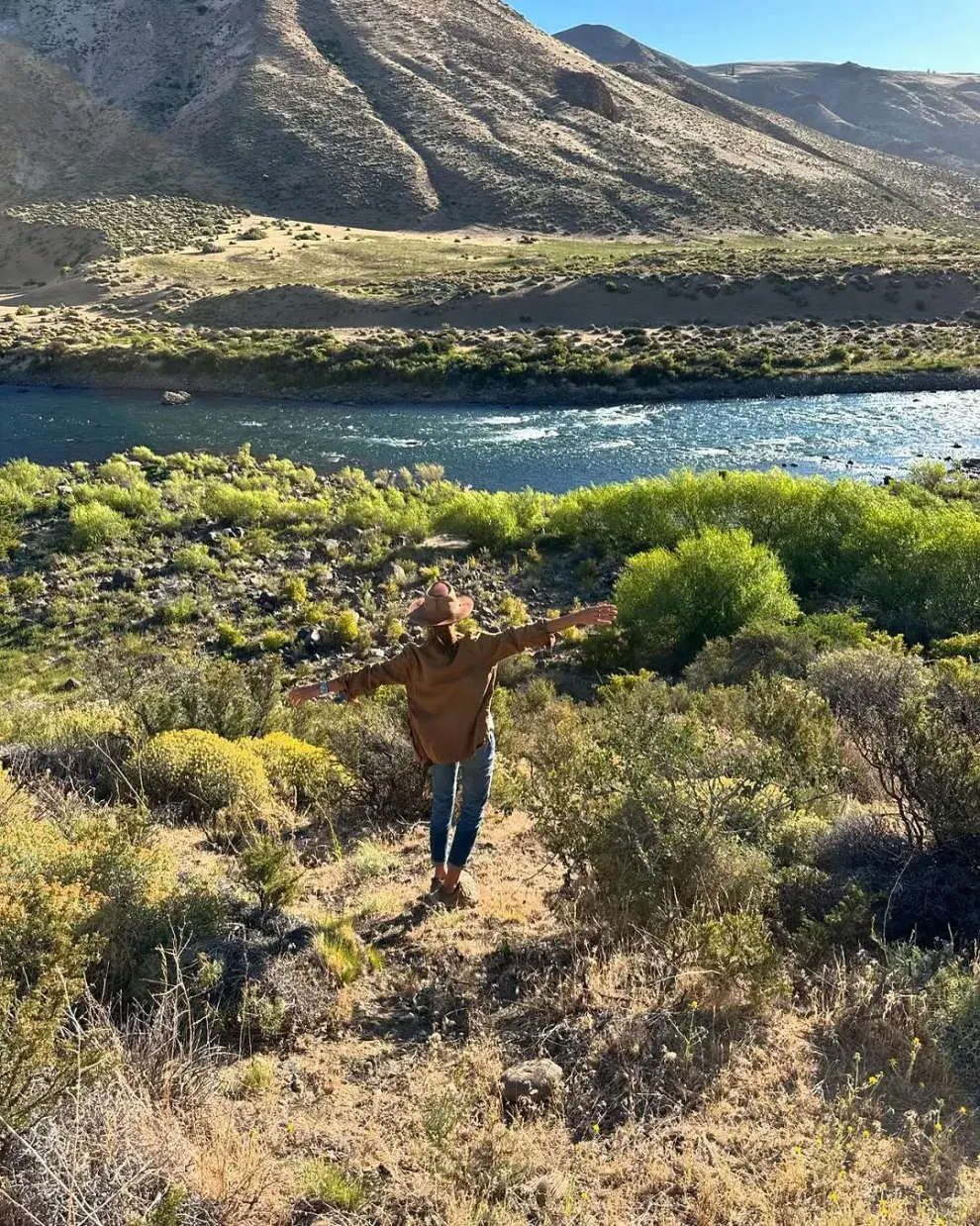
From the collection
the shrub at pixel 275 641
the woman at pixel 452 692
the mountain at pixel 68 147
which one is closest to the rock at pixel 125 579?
the shrub at pixel 275 641

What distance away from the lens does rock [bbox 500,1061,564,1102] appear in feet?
11.1

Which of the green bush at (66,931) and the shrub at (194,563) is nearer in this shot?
the green bush at (66,931)

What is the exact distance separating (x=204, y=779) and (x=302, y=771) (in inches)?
35.8

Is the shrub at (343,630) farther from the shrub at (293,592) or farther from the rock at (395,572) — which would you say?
the rock at (395,572)

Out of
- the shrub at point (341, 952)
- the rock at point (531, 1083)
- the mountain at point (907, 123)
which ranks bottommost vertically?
the shrub at point (341, 952)

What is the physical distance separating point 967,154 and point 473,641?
21551cm

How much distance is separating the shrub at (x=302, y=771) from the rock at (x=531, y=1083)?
367 centimetres

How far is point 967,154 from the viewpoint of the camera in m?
173

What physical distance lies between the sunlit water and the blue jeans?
2151cm

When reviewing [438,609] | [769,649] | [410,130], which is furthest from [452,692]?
[410,130]

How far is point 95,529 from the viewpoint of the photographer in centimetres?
1812

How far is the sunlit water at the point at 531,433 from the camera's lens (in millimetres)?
27812

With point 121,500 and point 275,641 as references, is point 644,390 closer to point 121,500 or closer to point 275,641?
point 121,500

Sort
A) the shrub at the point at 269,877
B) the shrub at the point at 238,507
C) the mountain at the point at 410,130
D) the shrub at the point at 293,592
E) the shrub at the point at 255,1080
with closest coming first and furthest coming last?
the shrub at the point at 255,1080 → the shrub at the point at 269,877 → the shrub at the point at 293,592 → the shrub at the point at 238,507 → the mountain at the point at 410,130
